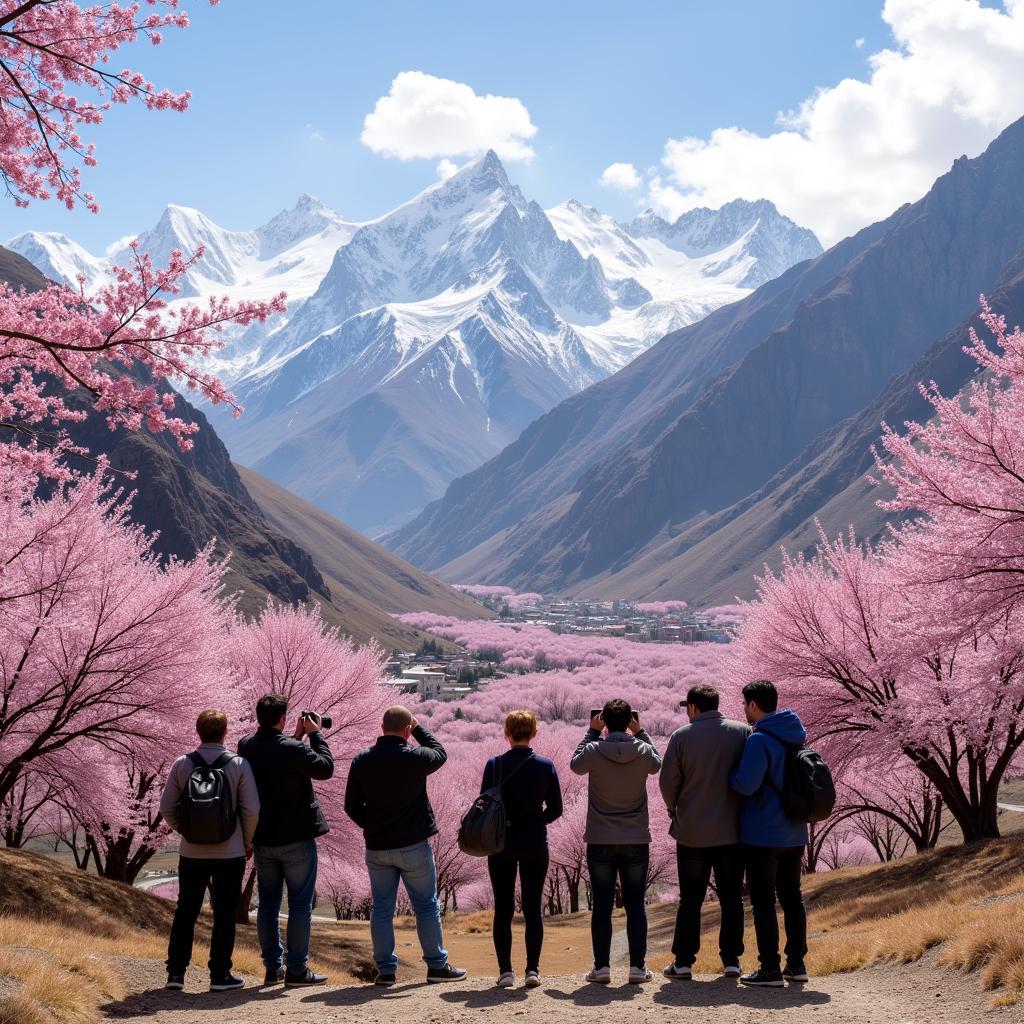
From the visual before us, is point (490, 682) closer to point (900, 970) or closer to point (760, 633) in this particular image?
point (760, 633)

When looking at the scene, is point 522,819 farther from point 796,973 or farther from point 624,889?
point 796,973

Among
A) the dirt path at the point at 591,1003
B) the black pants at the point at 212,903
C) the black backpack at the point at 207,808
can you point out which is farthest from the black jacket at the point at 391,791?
the dirt path at the point at 591,1003

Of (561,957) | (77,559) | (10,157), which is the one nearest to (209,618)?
(77,559)

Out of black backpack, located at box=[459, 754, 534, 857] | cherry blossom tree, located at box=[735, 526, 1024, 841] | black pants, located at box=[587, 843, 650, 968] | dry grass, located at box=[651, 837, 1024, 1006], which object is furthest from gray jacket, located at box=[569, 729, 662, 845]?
cherry blossom tree, located at box=[735, 526, 1024, 841]

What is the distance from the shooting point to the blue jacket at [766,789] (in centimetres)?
1055

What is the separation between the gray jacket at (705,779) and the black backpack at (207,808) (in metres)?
4.54

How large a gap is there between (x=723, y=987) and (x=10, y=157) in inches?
526

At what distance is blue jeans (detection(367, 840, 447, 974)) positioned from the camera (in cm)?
1123

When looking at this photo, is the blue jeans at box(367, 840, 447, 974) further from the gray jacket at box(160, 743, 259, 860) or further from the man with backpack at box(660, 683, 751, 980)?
the man with backpack at box(660, 683, 751, 980)

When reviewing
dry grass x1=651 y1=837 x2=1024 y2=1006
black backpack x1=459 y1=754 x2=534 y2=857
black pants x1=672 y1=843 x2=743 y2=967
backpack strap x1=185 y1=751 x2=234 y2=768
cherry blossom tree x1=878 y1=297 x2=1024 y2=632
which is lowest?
dry grass x1=651 y1=837 x2=1024 y2=1006

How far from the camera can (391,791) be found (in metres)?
11.1

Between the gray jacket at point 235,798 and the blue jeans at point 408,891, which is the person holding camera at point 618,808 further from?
the gray jacket at point 235,798

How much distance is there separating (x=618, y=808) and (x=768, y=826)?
1559mm

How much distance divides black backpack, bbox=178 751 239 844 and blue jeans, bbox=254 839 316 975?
2.36 ft
